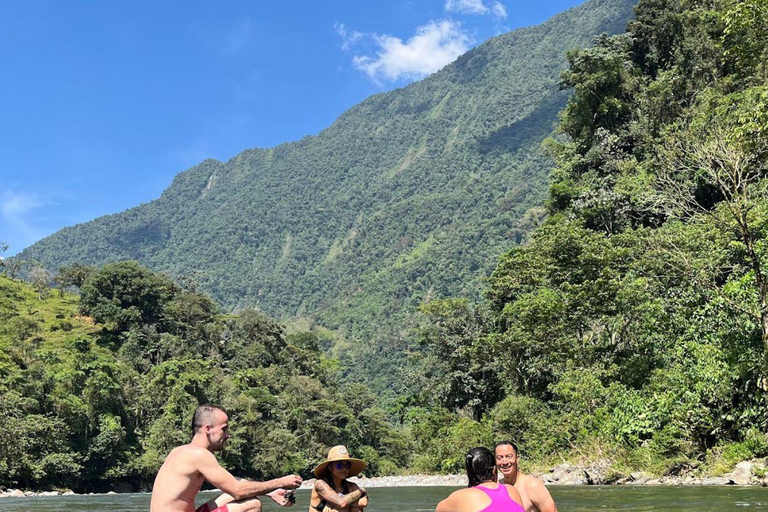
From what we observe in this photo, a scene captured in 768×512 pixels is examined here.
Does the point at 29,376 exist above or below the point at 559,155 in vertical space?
below

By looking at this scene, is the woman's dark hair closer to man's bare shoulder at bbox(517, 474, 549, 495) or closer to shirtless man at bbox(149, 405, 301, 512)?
shirtless man at bbox(149, 405, 301, 512)

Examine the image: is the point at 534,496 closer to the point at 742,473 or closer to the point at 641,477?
the point at 742,473

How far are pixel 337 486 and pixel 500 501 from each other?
2488 millimetres

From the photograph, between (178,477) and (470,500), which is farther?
(178,477)

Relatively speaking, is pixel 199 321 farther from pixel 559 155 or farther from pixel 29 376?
pixel 559 155

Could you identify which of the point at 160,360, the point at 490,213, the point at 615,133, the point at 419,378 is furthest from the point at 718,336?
the point at 490,213

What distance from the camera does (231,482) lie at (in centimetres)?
532

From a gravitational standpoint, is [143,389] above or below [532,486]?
above

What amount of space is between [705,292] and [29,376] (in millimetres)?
48855

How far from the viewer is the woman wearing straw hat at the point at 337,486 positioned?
6578 millimetres

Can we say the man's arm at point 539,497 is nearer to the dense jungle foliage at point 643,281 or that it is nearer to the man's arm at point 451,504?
the man's arm at point 451,504

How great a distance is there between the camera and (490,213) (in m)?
184

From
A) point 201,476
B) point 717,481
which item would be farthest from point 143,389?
point 201,476

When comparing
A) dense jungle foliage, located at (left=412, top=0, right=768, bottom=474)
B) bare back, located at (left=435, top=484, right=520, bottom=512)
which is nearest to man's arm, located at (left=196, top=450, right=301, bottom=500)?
bare back, located at (left=435, top=484, right=520, bottom=512)
